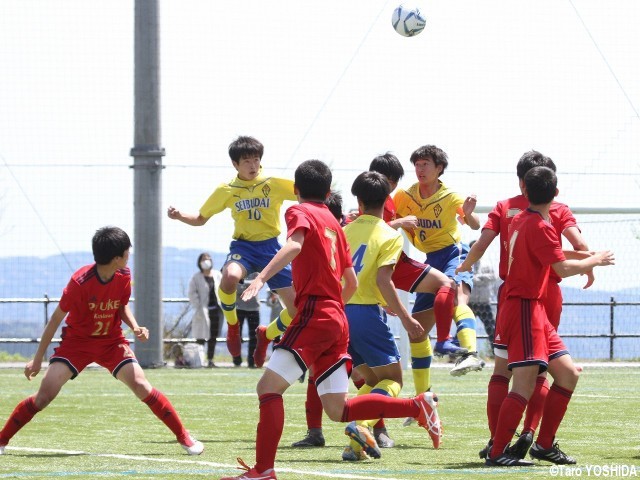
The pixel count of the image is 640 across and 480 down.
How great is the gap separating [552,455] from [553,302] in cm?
90

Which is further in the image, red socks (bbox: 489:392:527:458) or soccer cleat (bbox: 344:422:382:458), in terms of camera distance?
soccer cleat (bbox: 344:422:382:458)

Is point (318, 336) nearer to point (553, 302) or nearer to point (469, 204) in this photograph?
point (553, 302)

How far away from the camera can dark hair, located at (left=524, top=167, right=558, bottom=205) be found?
24.3 ft

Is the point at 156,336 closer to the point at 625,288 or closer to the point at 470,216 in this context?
the point at 625,288

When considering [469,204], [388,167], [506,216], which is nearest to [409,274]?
[469,204]

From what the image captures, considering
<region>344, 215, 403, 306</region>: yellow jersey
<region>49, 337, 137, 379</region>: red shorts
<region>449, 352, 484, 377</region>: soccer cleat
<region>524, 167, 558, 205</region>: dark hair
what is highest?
<region>524, 167, 558, 205</region>: dark hair

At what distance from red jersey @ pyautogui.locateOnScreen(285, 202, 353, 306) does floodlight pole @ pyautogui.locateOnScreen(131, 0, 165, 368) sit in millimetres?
12836

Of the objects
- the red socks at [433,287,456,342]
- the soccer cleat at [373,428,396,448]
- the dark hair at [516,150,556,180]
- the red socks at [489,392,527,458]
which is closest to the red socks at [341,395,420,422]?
the red socks at [489,392,527,458]

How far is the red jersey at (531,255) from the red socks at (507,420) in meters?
0.59

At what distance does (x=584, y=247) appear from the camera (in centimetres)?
773

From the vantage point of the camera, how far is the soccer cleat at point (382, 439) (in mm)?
8711

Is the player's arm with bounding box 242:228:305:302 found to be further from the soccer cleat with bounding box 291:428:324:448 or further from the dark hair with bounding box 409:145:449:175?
the dark hair with bounding box 409:145:449:175

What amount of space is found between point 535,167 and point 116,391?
25.6ft

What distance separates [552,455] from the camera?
751cm
